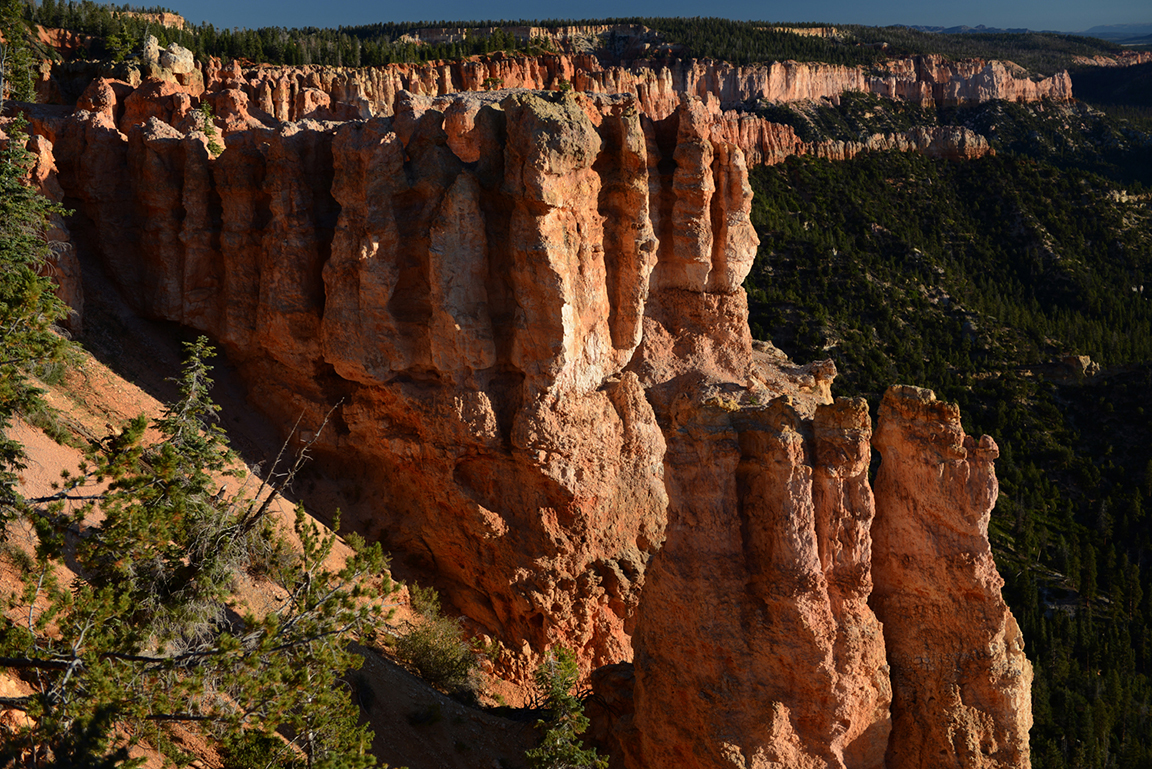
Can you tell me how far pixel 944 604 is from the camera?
13.2m

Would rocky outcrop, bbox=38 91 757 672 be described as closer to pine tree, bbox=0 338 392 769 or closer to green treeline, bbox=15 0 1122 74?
pine tree, bbox=0 338 392 769

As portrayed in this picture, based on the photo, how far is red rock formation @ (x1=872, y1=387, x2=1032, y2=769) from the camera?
506 inches

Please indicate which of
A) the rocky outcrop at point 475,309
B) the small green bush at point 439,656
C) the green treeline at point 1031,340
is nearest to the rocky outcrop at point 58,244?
the rocky outcrop at point 475,309

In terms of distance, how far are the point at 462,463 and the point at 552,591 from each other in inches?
150

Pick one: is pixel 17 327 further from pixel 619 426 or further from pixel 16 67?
pixel 16 67

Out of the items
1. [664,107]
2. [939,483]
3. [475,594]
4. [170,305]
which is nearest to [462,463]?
[475,594]

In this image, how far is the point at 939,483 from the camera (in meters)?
12.9

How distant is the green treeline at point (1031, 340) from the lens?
31594mm

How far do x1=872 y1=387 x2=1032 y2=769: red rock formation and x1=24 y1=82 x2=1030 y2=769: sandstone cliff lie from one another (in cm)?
4

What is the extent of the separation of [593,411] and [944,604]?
32.4 feet

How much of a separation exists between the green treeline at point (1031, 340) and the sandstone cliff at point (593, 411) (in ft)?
47.2

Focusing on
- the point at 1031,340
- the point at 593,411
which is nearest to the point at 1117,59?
the point at 1031,340

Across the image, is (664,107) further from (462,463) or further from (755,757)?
(755,757)

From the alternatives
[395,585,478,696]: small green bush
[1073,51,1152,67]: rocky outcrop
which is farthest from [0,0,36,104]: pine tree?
[1073,51,1152,67]: rocky outcrop
